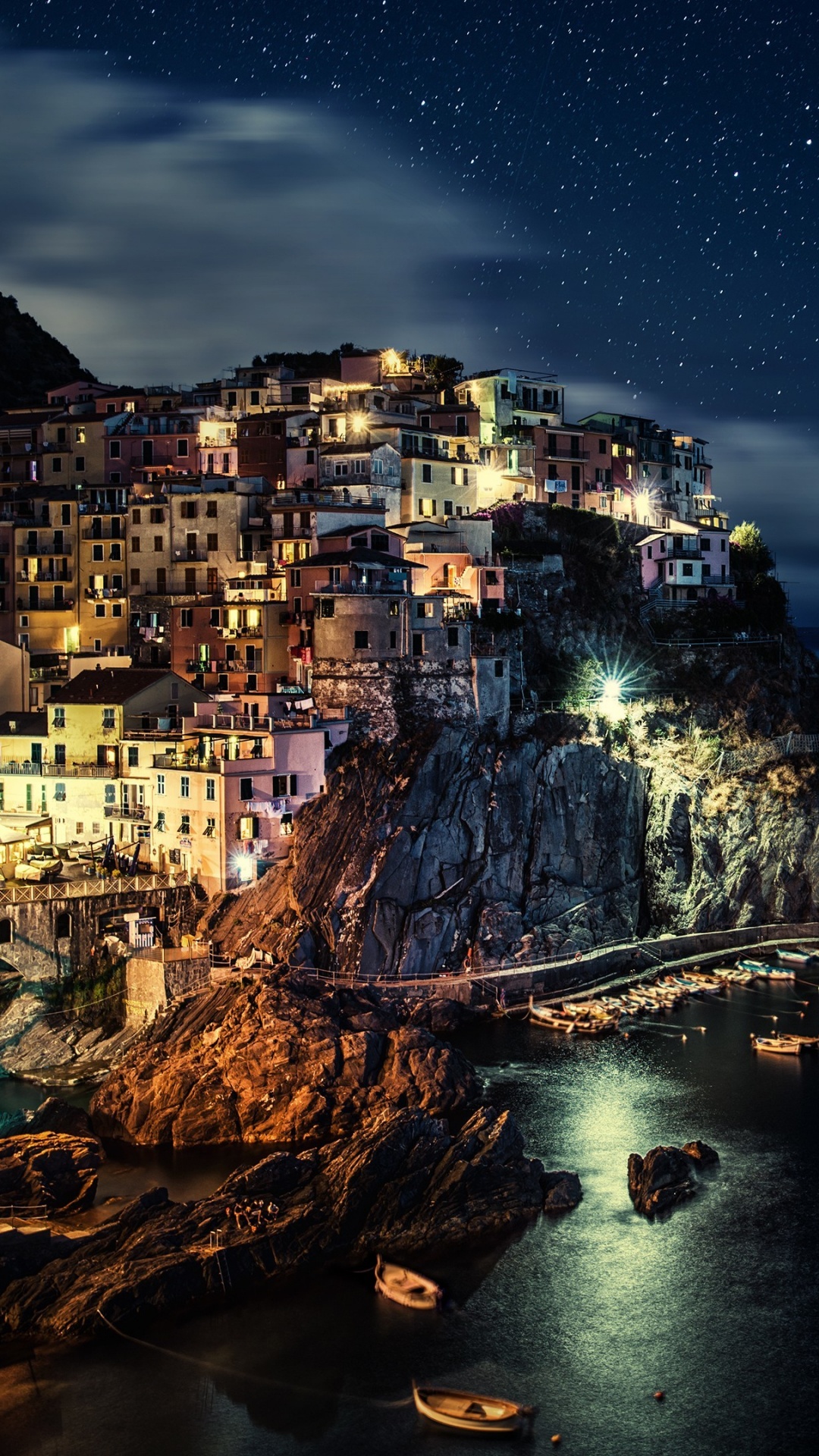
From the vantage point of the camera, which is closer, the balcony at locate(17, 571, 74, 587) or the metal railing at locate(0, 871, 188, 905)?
the metal railing at locate(0, 871, 188, 905)

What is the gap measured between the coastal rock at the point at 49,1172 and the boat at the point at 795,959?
117 ft

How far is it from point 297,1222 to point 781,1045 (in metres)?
24.4

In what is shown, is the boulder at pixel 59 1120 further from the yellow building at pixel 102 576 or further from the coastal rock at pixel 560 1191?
the yellow building at pixel 102 576

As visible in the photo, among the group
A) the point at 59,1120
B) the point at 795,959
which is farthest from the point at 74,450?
the point at 59,1120

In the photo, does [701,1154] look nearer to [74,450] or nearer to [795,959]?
[795,959]

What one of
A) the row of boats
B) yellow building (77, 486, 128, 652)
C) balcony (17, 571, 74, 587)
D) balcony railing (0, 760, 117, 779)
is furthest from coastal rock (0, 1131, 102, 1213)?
balcony (17, 571, 74, 587)

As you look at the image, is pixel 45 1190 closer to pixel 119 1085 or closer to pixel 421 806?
pixel 119 1085

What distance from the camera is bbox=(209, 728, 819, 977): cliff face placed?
2363 inches

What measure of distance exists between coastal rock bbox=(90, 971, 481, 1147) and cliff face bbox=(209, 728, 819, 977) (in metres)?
6.42

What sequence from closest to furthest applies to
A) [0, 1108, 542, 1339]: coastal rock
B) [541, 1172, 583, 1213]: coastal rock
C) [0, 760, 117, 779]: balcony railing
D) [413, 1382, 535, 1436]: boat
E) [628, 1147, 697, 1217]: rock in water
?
[413, 1382, 535, 1436]: boat → [0, 1108, 542, 1339]: coastal rock → [541, 1172, 583, 1213]: coastal rock → [628, 1147, 697, 1217]: rock in water → [0, 760, 117, 779]: balcony railing

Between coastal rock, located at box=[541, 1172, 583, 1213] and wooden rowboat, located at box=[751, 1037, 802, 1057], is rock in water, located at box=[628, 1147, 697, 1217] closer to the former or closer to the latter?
coastal rock, located at box=[541, 1172, 583, 1213]

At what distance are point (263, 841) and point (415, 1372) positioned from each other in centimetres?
2761

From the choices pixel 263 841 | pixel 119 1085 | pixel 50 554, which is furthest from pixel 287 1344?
pixel 50 554

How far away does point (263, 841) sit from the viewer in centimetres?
6094
